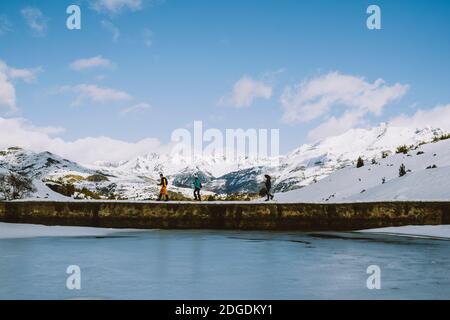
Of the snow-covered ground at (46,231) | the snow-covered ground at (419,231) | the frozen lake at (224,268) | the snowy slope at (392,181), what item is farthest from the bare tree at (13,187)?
the snow-covered ground at (419,231)

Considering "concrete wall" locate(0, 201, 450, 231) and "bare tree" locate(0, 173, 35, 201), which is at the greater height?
"bare tree" locate(0, 173, 35, 201)

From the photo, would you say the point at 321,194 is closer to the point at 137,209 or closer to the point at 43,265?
the point at 137,209

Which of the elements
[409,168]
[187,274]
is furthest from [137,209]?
[409,168]

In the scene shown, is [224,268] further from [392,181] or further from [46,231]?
[392,181]

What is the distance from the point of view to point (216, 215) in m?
23.8

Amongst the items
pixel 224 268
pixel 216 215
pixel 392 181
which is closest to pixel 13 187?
pixel 216 215

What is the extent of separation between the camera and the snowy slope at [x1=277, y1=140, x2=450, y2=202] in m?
27.0

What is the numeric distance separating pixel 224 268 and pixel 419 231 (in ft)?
41.4

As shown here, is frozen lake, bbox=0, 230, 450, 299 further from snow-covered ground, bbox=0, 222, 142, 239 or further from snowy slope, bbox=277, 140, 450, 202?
snowy slope, bbox=277, 140, 450, 202

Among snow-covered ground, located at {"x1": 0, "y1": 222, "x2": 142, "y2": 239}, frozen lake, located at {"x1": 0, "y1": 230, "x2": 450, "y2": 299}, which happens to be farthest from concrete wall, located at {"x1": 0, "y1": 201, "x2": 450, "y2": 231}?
frozen lake, located at {"x1": 0, "y1": 230, "x2": 450, "y2": 299}

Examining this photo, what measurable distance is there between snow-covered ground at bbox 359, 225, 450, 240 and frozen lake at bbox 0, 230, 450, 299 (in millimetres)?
2524

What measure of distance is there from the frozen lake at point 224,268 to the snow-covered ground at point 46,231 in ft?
8.04

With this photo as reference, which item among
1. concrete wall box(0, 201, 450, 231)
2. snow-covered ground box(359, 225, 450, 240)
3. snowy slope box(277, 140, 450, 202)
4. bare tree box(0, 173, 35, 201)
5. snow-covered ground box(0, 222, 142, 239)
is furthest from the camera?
bare tree box(0, 173, 35, 201)

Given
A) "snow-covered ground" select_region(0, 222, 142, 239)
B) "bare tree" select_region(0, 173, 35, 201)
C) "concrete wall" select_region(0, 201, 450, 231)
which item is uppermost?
"bare tree" select_region(0, 173, 35, 201)
